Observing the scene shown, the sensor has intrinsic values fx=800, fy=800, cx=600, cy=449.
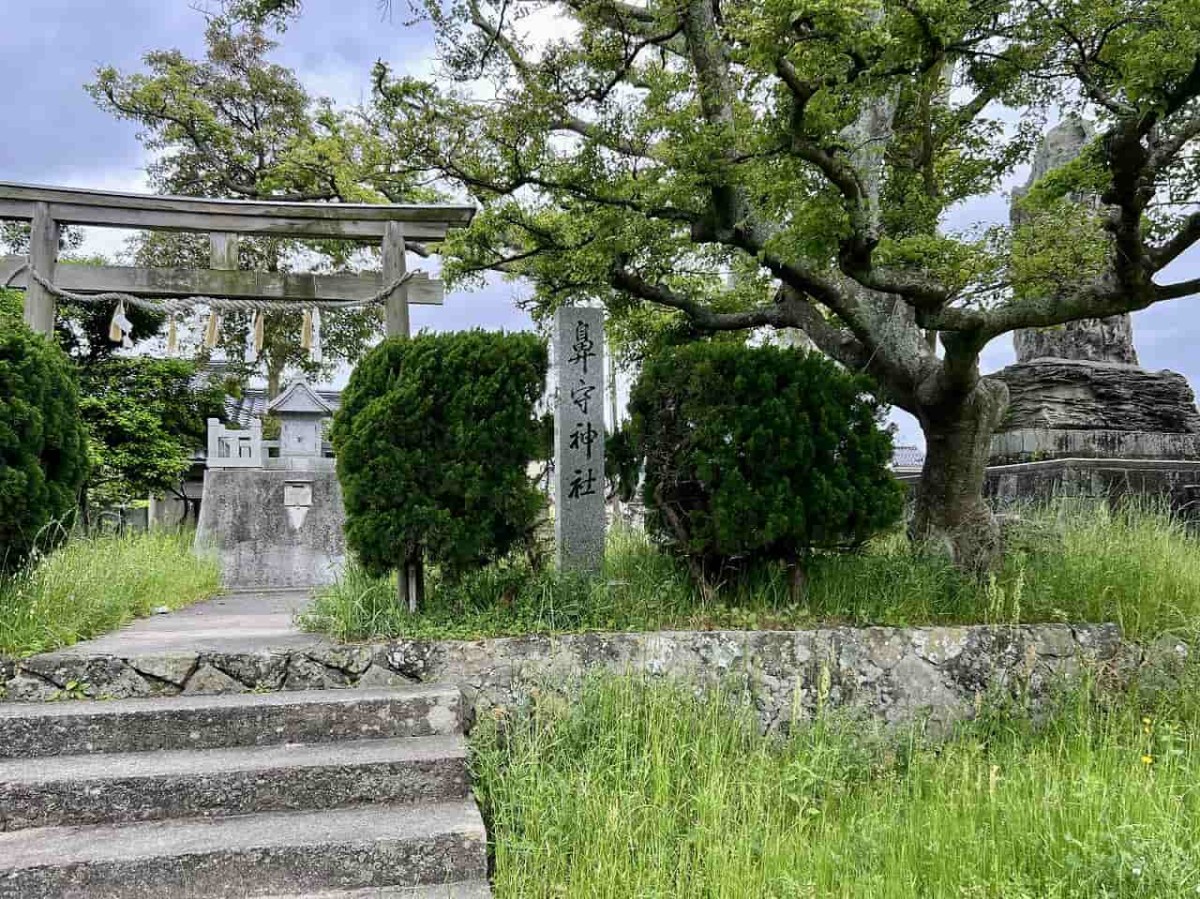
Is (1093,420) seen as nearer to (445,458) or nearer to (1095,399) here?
(1095,399)

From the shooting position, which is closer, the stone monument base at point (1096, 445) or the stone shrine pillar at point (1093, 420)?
the stone shrine pillar at point (1093, 420)

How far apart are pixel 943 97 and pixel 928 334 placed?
2.98 metres

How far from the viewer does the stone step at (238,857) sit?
2893 mm

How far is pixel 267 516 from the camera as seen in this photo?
32.1ft

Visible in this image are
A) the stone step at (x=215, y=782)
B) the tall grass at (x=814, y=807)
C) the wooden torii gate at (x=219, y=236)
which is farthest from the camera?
the wooden torii gate at (x=219, y=236)

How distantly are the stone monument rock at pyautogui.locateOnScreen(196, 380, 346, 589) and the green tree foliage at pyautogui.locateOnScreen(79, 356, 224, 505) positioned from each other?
3750mm

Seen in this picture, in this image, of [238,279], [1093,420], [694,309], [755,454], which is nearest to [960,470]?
[755,454]

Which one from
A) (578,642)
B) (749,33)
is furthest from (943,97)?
(578,642)

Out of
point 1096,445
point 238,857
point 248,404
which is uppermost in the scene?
point 248,404

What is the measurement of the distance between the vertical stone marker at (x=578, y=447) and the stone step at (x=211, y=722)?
1578 mm

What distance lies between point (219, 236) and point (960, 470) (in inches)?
302

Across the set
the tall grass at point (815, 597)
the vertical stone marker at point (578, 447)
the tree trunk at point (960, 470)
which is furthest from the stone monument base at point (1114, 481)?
the vertical stone marker at point (578, 447)

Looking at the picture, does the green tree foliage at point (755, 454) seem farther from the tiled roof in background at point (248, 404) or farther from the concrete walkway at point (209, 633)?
the tiled roof in background at point (248, 404)

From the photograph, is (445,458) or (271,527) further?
(271,527)
